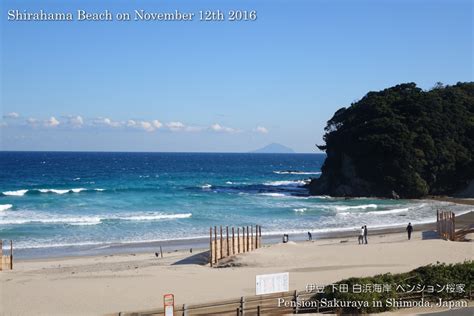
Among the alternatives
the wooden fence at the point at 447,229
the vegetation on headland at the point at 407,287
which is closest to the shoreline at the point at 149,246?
the wooden fence at the point at 447,229

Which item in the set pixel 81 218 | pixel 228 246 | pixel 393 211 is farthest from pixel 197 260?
pixel 393 211

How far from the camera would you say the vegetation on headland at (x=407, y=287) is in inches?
655

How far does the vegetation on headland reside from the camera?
1664cm

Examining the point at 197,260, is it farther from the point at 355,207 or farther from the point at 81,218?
the point at 355,207

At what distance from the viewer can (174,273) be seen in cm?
2472

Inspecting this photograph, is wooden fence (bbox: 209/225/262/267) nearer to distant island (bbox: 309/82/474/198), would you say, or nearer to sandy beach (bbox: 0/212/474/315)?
sandy beach (bbox: 0/212/474/315)

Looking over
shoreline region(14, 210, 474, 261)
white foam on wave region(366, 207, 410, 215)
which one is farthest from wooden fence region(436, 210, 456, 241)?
white foam on wave region(366, 207, 410, 215)

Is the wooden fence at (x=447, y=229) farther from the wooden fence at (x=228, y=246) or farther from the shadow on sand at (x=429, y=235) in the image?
the wooden fence at (x=228, y=246)

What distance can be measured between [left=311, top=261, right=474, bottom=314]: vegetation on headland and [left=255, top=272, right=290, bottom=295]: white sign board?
3.68 ft

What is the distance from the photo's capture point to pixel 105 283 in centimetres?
2258

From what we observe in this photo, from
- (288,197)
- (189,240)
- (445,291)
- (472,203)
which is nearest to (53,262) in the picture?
(189,240)

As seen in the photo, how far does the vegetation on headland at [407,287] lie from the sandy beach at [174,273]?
390cm

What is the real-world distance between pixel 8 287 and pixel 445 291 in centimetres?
1586

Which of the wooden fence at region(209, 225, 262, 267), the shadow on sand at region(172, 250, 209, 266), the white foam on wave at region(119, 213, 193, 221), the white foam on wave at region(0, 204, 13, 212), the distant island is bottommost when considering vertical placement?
the shadow on sand at region(172, 250, 209, 266)
